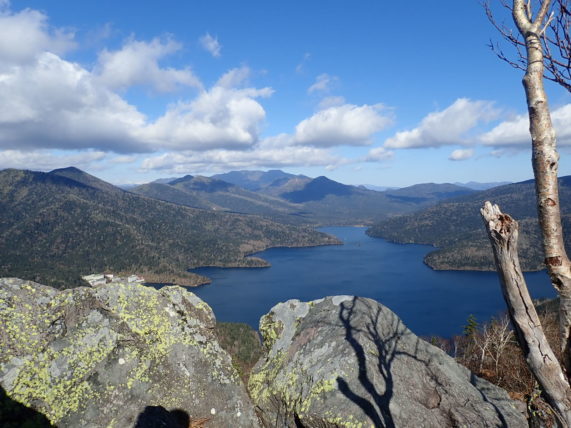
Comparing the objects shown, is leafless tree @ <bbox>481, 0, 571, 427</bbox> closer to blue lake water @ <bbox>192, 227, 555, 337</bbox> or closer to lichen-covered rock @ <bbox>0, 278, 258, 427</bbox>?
lichen-covered rock @ <bbox>0, 278, 258, 427</bbox>

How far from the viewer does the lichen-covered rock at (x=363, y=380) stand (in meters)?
8.05

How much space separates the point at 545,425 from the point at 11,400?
9857 mm

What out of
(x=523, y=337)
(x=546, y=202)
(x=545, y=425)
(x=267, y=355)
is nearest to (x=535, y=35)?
(x=546, y=202)

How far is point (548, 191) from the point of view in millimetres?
Answer: 4445

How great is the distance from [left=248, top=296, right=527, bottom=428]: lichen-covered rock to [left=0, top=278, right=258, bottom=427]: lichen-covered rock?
4.14 ft

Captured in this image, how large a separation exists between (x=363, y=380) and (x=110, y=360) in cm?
632

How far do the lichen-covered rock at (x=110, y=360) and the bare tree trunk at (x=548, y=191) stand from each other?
7630 millimetres

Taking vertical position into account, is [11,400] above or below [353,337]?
below

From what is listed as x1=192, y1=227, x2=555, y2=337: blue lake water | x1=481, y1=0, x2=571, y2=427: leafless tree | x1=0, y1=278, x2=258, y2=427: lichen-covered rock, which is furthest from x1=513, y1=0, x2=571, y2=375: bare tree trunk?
x1=192, y1=227, x2=555, y2=337: blue lake water

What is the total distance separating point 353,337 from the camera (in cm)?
965

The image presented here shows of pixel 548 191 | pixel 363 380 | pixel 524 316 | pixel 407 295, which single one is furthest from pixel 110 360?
pixel 407 295

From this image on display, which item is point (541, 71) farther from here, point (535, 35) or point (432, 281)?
point (432, 281)

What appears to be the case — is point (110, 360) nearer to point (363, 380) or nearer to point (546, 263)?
point (363, 380)

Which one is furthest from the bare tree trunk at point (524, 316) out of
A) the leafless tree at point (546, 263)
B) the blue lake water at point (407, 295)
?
the blue lake water at point (407, 295)
